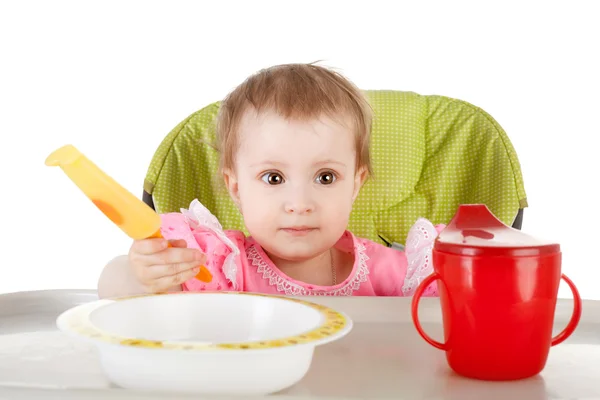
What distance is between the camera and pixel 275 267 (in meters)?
1.38

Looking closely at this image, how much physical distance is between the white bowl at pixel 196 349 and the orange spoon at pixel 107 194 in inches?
3.4

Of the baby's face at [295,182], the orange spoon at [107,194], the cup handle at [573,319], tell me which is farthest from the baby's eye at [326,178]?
the cup handle at [573,319]

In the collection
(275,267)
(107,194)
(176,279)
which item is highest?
(107,194)

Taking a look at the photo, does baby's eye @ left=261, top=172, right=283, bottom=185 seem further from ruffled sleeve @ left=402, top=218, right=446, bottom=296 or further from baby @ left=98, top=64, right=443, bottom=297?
ruffled sleeve @ left=402, top=218, right=446, bottom=296

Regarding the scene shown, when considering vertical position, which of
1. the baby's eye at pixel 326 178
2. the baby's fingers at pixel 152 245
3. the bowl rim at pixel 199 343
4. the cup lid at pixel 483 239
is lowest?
the bowl rim at pixel 199 343

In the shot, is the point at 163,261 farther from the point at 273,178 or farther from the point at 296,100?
the point at 296,100

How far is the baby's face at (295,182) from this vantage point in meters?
1.22

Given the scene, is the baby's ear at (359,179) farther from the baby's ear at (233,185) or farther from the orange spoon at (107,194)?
the orange spoon at (107,194)

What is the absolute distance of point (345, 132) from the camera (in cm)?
129

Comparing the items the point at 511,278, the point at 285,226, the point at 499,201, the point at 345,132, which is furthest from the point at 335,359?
the point at 499,201

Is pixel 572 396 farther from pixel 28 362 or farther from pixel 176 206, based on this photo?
pixel 176 206

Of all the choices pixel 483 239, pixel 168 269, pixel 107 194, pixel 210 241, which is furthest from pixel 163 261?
pixel 483 239

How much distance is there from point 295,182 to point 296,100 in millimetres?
157

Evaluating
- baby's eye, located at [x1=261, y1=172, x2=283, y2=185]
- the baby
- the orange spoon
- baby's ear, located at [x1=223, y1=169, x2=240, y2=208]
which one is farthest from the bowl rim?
baby's ear, located at [x1=223, y1=169, x2=240, y2=208]
